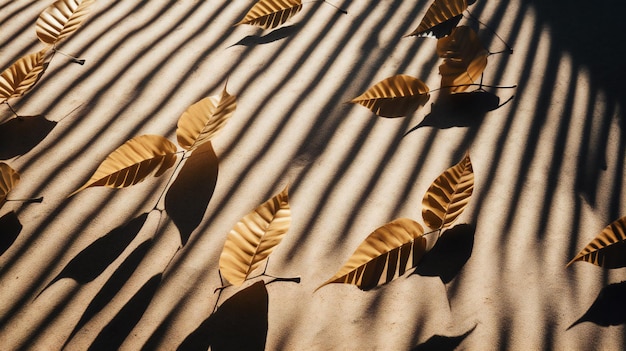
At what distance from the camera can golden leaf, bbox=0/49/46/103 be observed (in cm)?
104

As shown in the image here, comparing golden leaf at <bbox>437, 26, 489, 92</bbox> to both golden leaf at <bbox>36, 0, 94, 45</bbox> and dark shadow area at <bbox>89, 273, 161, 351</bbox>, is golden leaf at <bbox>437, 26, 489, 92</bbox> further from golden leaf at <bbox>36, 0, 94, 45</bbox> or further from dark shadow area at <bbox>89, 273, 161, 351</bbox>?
golden leaf at <bbox>36, 0, 94, 45</bbox>

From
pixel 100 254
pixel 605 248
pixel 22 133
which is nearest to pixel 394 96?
pixel 605 248

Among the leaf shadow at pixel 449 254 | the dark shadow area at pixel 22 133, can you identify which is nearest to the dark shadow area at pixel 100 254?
the dark shadow area at pixel 22 133

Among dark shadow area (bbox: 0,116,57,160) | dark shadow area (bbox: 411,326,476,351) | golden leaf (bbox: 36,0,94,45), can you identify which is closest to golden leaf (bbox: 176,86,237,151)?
dark shadow area (bbox: 0,116,57,160)

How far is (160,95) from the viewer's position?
1081 millimetres

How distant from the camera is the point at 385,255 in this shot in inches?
33.3

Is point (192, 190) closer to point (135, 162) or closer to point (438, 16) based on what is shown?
point (135, 162)

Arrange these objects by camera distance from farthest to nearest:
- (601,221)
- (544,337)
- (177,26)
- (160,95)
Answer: (177,26) < (160,95) < (601,221) < (544,337)

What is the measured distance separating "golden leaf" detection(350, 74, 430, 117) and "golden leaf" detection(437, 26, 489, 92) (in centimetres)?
7

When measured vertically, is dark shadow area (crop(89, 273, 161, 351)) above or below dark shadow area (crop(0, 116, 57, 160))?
below

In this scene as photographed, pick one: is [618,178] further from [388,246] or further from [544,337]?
[388,246]

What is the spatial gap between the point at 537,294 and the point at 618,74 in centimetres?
61

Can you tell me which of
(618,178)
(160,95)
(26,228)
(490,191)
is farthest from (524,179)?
(26,228)

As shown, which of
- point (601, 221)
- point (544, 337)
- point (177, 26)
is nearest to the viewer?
point (544, 337)
